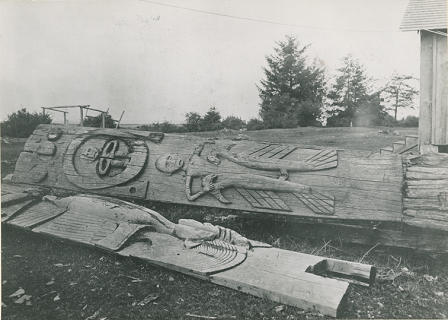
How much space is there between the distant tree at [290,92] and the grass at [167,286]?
7.04 metres

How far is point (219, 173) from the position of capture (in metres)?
4.85

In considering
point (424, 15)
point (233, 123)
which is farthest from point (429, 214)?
point (233, 123)

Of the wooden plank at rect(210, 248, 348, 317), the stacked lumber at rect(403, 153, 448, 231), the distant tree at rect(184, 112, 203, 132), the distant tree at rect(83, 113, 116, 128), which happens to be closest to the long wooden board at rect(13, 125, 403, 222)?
the stacked lumber at rect(403, 153, 448, 231)

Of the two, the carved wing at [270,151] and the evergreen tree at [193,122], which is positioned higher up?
the evergreen tree at [193,122]

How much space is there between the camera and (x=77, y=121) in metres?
7.79

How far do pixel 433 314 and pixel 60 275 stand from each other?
11.8 ft

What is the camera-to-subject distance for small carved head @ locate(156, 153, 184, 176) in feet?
16.9

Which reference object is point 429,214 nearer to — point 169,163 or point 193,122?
point 169,163

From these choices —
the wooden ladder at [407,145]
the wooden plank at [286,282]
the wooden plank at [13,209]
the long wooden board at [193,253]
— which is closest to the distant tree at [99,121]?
the wooden plank at [13,209]

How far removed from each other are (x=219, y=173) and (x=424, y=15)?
4.30 m

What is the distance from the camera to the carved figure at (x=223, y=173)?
4395 mm

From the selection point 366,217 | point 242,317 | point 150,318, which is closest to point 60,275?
point 150,318

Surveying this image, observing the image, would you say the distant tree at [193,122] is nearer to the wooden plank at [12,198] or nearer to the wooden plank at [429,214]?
the wooden plank at [12,198]

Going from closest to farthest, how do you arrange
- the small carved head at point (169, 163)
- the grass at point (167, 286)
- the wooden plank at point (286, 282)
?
the wooden plank at point (286, 282), the grass at point (167, 286), the small carved head at point (169, 163)
